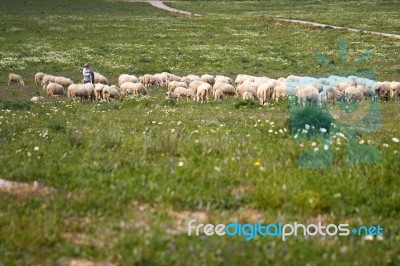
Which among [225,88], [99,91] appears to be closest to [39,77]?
[99,91]

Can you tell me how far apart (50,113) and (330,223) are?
15150mm

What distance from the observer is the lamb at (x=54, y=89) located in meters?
26.5

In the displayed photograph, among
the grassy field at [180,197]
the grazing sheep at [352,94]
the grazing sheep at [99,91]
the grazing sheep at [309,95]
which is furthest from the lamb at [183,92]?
the grassy field at [180,197]

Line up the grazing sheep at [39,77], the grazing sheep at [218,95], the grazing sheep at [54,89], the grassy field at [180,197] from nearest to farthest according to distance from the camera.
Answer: the grassy field at [180,197], the grazing sheep at [218,95], the grazing sheep at [54,89], the grazing sheep at [39,77]

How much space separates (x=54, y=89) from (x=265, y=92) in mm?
12142

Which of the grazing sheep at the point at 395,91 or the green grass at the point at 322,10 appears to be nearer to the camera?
the grazing sheep at the point at 395,91

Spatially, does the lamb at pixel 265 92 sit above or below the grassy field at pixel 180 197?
below

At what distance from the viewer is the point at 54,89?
2666 centimetres

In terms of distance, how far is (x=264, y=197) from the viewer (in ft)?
20.9

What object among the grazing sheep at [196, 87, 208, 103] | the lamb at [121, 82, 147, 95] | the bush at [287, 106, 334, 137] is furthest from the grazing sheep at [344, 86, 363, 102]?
the bush at [287, 106, 334, 137]

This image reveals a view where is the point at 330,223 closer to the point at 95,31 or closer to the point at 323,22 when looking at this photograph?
the point at 95,31

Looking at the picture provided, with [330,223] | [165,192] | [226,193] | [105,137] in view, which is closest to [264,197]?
[226,193]

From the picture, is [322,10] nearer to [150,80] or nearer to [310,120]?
[150,80]

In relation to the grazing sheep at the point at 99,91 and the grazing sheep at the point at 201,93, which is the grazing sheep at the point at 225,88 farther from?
the grazing sheep at the point at 99,91
